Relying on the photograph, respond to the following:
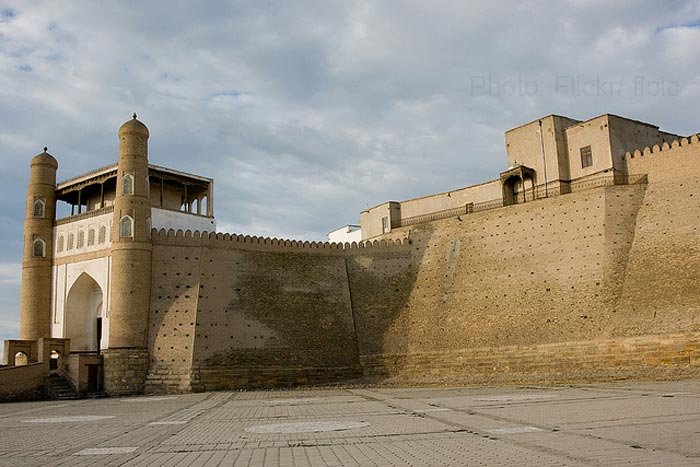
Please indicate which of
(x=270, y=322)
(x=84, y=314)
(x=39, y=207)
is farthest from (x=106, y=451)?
(x=39, y=207)

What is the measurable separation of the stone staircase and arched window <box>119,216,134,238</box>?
20.0 feet

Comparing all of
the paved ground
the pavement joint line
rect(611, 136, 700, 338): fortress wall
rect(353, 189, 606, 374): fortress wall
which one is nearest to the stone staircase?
the paved ground

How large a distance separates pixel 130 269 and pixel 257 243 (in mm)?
5579

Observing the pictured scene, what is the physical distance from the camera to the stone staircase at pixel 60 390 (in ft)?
80.6

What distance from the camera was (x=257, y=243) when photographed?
28.8m

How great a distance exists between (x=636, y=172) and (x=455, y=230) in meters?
7.96

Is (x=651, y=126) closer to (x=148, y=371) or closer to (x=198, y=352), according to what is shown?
(x=198, y=352)

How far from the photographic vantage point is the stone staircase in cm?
2456

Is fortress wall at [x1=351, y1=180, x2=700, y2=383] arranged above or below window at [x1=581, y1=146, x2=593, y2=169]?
below

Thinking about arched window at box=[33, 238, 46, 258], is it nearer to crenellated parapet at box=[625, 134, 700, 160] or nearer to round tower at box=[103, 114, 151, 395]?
round tower at box=[103, 114, 151, 395]

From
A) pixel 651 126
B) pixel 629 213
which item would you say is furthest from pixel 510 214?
pixel 651 126

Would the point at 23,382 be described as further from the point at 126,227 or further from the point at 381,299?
the point at 381,299

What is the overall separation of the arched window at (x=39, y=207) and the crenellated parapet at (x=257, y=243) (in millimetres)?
7272

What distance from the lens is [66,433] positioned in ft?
37.6
